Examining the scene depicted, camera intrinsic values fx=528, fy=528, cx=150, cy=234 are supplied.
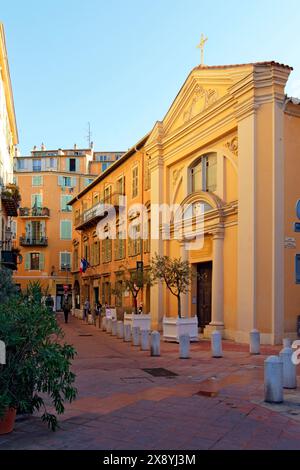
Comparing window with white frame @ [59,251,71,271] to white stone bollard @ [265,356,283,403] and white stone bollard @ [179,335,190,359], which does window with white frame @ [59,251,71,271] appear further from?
white stone bollard @ [265,356,283,403]

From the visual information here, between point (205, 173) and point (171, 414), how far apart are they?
14.4 metres

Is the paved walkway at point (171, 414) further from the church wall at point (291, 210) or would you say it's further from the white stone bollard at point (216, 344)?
the church wall at point (291, 210)

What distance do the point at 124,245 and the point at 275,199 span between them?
15.5m

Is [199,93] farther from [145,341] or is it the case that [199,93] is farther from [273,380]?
[273,380]

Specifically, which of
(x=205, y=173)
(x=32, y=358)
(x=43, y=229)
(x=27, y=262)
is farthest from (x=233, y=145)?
(x=27, y=262)

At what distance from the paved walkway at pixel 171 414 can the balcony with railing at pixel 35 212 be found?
41330mm

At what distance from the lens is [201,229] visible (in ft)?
65.0

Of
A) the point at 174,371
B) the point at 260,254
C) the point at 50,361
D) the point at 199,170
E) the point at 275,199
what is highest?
the point at 199,170

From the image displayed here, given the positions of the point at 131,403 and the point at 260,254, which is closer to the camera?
the point at 131,403

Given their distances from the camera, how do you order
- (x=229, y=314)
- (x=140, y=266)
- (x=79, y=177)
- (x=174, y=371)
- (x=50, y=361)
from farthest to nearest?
1. (x=79, y=177)
2. (x=140, y=266)
3. (x=229, y=314)
4. (x=174, y=371)
5. (x=50, y=361)

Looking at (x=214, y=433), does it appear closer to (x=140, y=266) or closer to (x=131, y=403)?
(x=131, y=403)

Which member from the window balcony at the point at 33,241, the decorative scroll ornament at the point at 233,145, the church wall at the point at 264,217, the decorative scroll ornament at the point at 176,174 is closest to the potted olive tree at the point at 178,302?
the church wall at the point at 264,217

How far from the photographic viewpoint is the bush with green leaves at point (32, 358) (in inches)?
237
